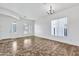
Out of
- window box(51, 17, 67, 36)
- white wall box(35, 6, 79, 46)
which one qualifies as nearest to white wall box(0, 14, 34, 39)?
white wall box(35, 6, 79, 46)

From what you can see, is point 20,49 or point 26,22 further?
point 20,49

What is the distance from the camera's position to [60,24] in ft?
6.18

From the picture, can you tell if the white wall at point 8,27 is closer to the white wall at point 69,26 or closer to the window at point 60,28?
the white wall at point 69,26

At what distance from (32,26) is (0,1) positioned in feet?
3.22

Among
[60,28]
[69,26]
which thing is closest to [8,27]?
[60,28]

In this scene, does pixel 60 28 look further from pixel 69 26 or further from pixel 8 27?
pixel 8 27

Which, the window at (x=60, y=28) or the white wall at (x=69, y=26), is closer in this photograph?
the window at (x=60, y=28)

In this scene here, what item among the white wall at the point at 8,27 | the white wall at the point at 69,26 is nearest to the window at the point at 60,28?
the white wall at the point at 69,26

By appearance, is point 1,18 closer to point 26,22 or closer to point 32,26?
point 26,22

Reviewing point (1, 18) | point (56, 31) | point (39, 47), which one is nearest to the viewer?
point (1, 18)

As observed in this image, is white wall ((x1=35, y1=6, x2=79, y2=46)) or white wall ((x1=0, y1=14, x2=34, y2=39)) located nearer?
white wall ((x1=0, y1=14, x2=34, y2=39))

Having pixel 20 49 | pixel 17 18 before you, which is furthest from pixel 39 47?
pixel 17 18

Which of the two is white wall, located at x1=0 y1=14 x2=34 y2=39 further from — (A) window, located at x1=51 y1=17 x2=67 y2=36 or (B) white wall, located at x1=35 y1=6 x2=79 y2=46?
(A) window, located at x1=51 y1=17 x2=67 y2=36

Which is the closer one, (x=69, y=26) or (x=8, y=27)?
(x=8, y=27)
